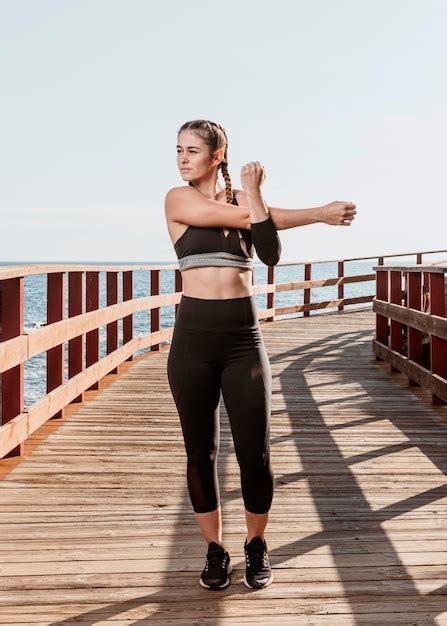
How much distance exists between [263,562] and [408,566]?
628 millimetres

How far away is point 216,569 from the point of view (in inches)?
122

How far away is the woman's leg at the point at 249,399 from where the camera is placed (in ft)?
9.69

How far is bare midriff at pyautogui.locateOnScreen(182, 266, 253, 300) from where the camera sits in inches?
116

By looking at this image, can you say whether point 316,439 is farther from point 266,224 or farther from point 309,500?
point 266,224

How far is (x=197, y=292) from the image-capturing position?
2.97m

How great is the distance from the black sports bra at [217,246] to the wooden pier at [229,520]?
1.22 meters

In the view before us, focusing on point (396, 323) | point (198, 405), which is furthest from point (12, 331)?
point (396, 323)

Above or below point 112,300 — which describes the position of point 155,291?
above

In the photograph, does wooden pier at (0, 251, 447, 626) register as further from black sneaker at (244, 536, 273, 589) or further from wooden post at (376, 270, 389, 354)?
wooden post at (376, 270, 389, 354)

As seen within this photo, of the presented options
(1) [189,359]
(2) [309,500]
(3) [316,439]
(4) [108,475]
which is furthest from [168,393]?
(1) [189,359]

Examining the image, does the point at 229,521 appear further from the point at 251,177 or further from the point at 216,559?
the point at 251,177

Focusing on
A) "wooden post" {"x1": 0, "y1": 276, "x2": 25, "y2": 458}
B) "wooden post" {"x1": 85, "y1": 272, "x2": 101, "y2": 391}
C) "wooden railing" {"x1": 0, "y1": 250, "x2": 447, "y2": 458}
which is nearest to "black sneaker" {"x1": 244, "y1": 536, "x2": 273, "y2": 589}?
"wooden railing" {"x1": 0, "y1": 250, "x2": 447, "y2": 458}

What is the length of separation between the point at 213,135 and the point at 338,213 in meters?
0.58

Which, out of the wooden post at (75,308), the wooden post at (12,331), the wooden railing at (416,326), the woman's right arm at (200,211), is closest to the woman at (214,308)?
the woman's right arm at (200,211)
